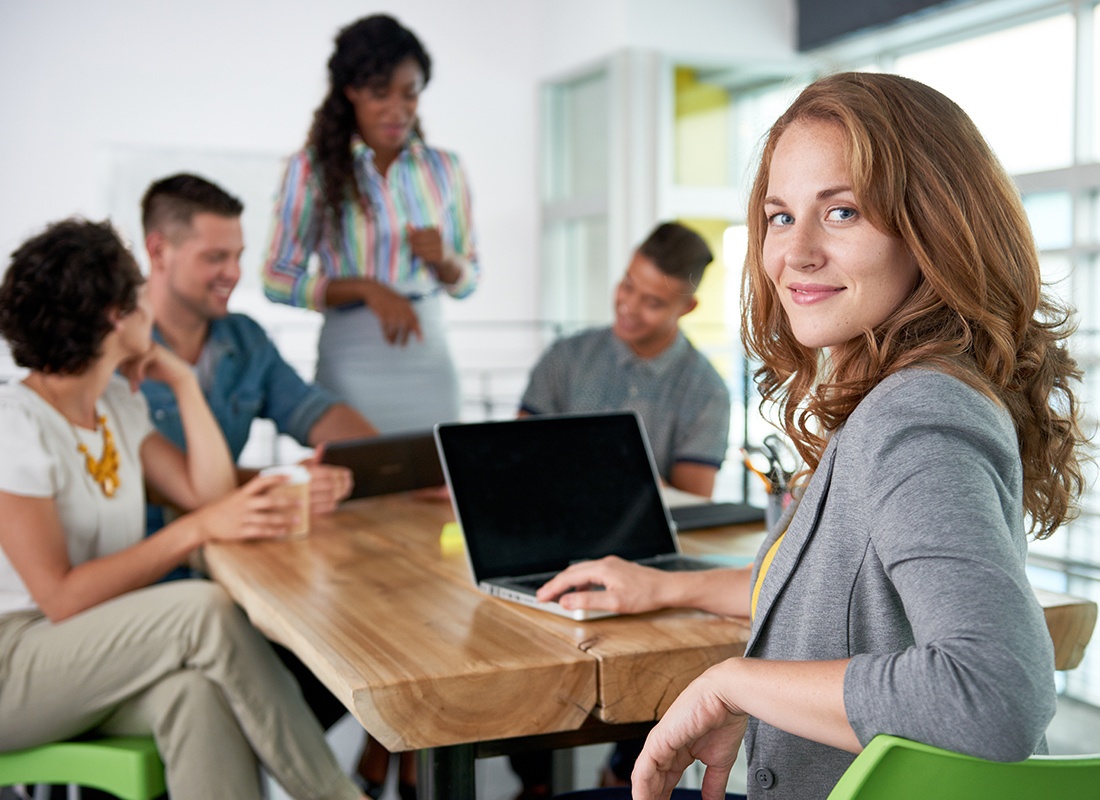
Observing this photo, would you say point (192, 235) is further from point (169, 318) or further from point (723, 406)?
point (723, 406)

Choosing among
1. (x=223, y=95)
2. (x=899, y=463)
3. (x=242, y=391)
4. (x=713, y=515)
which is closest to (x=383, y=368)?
(x=242, y=391)

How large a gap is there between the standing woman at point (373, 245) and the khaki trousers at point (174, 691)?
1364 millimetres

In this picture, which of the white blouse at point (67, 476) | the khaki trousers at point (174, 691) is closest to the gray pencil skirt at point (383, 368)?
the white blouse at point (67, 476)

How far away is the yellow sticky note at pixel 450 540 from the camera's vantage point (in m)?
1.65

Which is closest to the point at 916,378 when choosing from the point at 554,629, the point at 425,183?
the point at 554,629

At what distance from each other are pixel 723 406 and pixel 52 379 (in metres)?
1.40

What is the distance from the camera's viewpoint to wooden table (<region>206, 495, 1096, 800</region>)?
1028mm

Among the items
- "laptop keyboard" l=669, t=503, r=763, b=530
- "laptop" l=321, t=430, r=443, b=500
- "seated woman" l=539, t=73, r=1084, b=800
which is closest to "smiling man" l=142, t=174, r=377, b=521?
"laptop" l=321, t=430, r=443, b=500

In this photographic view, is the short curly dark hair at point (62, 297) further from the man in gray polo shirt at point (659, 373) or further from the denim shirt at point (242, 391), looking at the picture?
the man in gray polo shirt at point (659, 373)

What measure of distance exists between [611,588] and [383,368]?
5.71 feet

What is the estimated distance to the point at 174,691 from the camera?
1.49 meters

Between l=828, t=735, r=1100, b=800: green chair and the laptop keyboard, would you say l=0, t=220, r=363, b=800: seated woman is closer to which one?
the laptop keyboard

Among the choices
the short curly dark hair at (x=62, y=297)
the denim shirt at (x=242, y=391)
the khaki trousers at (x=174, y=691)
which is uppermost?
the short curly dark hair at (x=62, y=297)

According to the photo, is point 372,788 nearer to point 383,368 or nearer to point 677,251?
point 383,368
